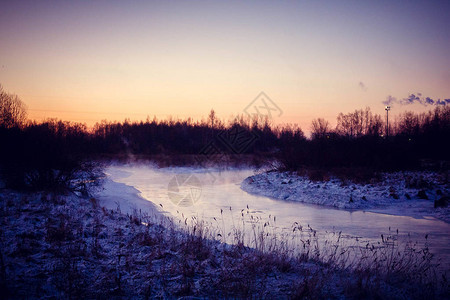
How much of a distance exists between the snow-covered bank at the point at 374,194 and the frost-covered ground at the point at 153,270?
26.0 feet

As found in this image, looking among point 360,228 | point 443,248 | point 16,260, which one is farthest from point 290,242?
point 16,260

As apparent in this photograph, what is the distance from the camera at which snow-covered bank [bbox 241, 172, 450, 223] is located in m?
12.6

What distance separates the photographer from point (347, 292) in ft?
15.6

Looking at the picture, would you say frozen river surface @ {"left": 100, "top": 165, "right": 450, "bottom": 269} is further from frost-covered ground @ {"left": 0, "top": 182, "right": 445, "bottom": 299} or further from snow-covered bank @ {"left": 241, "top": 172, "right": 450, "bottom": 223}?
frost-covered ground @ {"left": 0, "top": 182, "right": 445, "bottom": 299}

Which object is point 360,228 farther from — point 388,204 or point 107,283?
point 107,283

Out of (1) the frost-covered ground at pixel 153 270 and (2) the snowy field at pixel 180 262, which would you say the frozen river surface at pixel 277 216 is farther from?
(1) the frost-covered ground at pixel 153 270

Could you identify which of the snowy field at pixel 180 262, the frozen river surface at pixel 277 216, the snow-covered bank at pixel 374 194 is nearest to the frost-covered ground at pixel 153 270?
the snowy field at pixel 180 262

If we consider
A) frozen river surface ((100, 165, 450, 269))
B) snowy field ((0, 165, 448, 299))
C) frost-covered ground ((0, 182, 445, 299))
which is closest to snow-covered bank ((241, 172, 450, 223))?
frozen river surface ((100, 165, 450, 269))

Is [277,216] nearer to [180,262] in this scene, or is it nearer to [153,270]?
[180,262]

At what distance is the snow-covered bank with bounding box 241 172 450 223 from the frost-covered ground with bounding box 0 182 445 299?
26.0ft

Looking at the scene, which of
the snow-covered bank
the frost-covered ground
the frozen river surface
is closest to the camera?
the frost-covered ground

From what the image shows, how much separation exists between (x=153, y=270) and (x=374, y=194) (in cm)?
1311

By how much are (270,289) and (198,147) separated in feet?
180

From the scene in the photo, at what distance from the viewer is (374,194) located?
1470 centimetres
